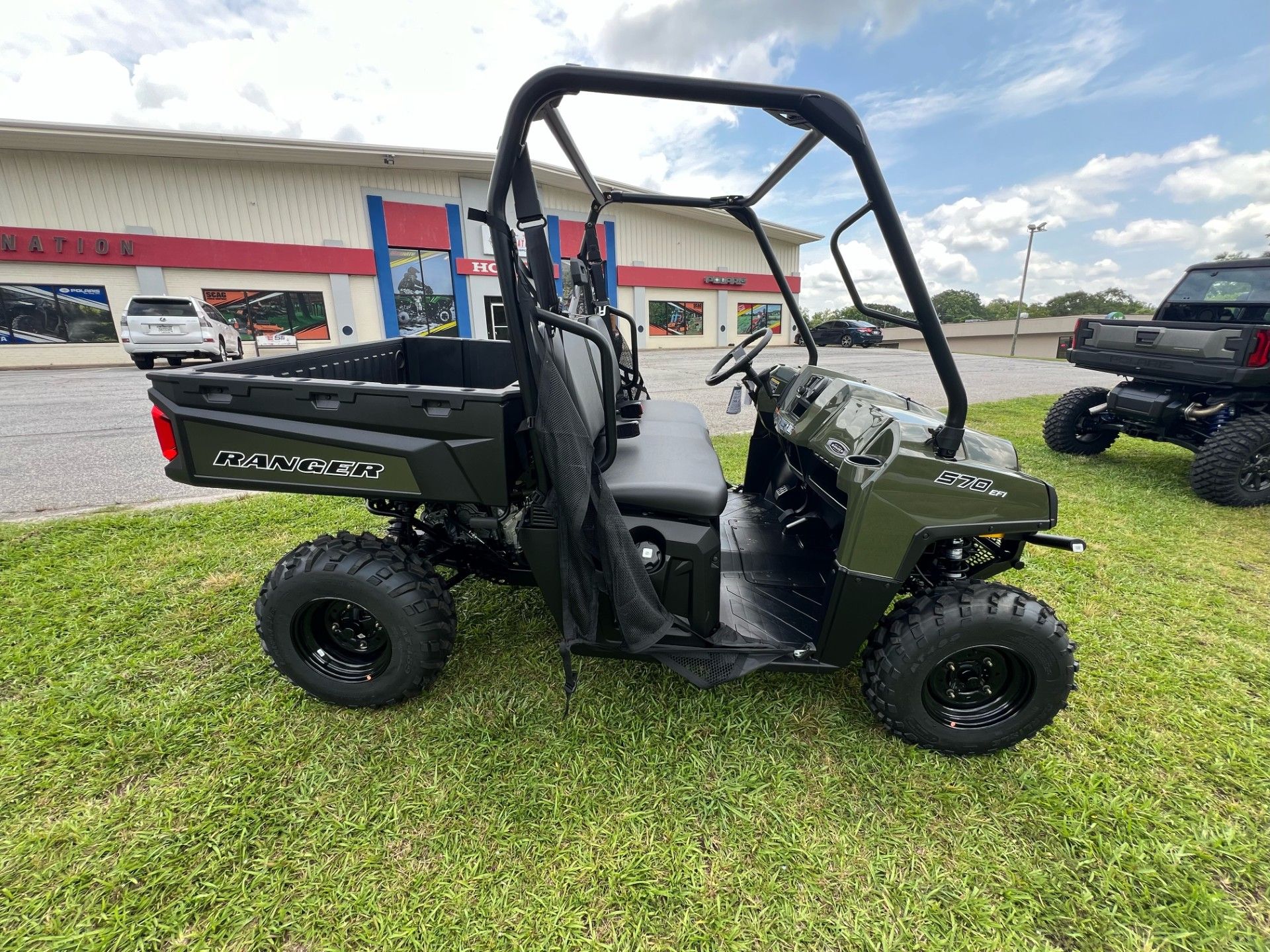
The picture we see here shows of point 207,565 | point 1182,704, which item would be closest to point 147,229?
point 207,565

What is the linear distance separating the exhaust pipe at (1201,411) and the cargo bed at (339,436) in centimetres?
546

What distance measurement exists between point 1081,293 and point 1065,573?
241 feet

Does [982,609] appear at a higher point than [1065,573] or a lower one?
higher

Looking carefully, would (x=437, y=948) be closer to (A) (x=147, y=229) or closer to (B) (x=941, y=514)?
(B) (x=941, y=514)

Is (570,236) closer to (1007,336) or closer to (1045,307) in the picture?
(1007,336)

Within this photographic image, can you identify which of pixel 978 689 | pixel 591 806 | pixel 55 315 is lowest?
pixel 591 806

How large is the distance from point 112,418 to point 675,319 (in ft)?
67.7

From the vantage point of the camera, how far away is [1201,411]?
435 cm

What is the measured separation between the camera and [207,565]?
2.98 metres

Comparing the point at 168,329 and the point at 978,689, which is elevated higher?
the point at 168,329

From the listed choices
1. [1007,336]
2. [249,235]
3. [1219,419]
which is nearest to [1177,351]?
[1219,419]

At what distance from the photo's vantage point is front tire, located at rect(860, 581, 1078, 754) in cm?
167

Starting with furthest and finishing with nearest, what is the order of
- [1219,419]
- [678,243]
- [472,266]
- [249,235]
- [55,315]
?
[678,243]
[472,266]
[249,235]
[55,315]
[1219,419]

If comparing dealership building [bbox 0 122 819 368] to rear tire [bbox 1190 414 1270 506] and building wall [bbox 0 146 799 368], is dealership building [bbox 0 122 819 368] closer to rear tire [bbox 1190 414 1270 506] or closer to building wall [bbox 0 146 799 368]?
building wall [bbox 0 146 799 368]
